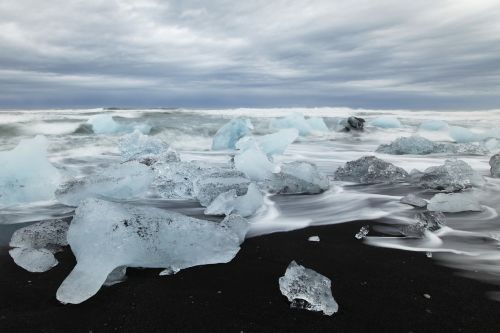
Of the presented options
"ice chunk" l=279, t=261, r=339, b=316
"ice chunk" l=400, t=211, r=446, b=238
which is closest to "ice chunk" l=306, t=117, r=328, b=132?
"ice chunk" l=400, t=211, r=446, b=238

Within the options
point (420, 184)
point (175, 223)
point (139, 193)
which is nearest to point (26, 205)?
point (139, 193)

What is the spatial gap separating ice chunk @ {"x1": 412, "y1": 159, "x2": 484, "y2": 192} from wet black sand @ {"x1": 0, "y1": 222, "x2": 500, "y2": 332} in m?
2.35

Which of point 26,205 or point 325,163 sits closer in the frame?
point 26,205

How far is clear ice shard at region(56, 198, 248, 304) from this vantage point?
2.39 metres

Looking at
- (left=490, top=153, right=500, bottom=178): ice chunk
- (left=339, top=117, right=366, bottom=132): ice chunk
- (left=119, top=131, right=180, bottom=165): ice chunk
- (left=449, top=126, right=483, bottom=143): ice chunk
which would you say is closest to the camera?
(left=490, top=153, right=500, bottom=178): ice chunk

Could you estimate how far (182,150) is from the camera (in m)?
10.9

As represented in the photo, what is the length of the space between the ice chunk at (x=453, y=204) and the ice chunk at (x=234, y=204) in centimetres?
161

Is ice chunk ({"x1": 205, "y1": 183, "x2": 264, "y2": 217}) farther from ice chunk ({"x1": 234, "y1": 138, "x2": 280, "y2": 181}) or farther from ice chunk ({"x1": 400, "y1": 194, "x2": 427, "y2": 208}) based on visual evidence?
ice chunk ({"x1": 400, "y1": 194, "x2": 427, "y2": 208})

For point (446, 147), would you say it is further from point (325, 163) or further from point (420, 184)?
point (420, 184)

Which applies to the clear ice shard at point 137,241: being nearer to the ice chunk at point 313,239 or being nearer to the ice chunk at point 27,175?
the ice chunk at point 313,239

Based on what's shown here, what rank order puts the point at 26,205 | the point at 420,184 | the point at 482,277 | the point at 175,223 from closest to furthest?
1. the point at 482,277
2. the point at 175,223
3. the point at 26,205
4. the point at 420,184

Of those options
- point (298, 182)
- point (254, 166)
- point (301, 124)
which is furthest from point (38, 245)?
point (301, 124)

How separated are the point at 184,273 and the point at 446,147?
27.7ft

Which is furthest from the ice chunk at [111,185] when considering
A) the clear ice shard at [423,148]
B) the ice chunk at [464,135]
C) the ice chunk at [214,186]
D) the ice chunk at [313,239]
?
the ice chunk at [464,135]
